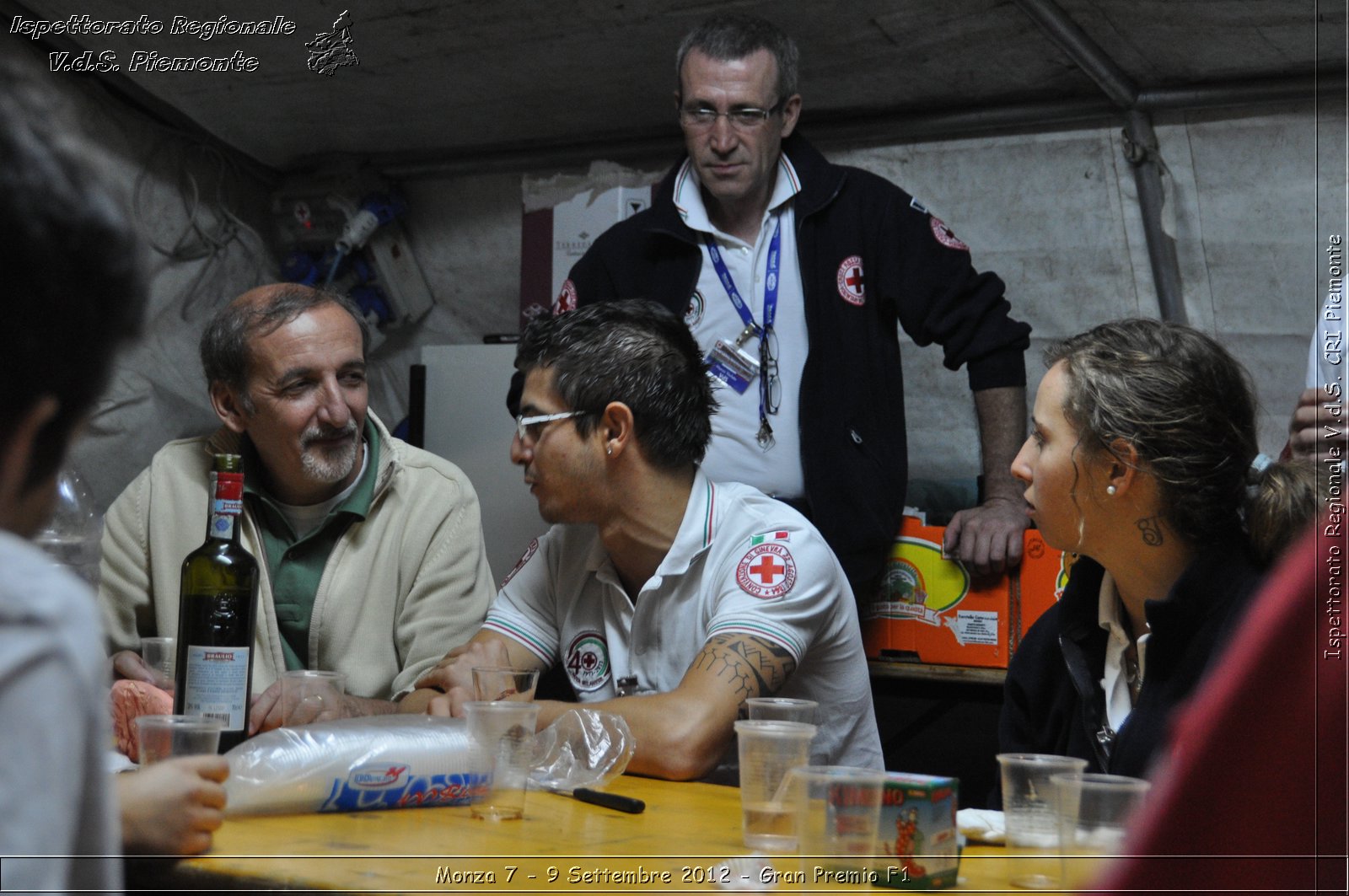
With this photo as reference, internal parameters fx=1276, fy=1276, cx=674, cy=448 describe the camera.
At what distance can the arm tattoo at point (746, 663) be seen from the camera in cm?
194

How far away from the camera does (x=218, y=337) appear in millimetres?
2613

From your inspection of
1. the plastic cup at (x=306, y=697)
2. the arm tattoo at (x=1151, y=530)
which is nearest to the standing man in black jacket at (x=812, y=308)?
the arm tattoo at (x=1151, y=530)

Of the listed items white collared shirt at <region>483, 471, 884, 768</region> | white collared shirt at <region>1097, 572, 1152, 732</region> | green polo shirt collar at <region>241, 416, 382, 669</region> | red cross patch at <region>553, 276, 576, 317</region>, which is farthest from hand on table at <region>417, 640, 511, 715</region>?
red cross patch at <region>553, 276, 576, 317</region>

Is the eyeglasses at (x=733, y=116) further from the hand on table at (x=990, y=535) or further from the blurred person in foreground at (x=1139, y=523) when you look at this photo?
the blurred person in foreground at (x=1139, y=523)

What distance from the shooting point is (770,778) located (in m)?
1.35

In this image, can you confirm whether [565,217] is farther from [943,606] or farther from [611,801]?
[611,801]

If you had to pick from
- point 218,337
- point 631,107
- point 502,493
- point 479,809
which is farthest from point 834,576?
point 631,107

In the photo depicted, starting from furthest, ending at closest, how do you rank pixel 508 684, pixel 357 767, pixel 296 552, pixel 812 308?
pixel 812 308 < pixel 296 552 < pixel 508 684 < pixel 357 767

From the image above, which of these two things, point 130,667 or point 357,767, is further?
point 130,667

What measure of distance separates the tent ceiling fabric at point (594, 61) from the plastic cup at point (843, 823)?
2.54 metres

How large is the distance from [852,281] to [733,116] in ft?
1.55

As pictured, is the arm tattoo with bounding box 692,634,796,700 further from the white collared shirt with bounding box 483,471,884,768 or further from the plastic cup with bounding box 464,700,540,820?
the plastic cup with bounding box 464,700,540,820

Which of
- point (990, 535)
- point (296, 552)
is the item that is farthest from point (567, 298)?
point (990, 535)

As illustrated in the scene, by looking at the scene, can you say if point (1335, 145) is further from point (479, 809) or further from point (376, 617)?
point (479, 809)
